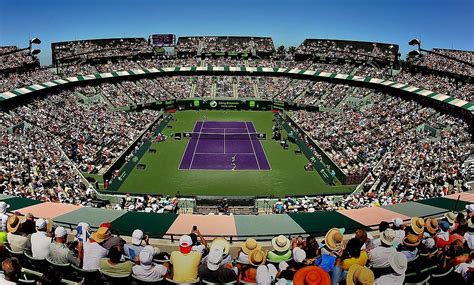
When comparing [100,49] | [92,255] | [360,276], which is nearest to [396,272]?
[360,276]

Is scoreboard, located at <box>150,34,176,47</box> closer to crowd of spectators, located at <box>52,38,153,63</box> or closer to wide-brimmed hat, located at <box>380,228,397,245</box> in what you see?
crowd of spectators, located at <box>52,38,153,63</box>

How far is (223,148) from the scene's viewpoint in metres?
42.2

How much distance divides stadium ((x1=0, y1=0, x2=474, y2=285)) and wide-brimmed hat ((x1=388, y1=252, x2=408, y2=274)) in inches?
1.0

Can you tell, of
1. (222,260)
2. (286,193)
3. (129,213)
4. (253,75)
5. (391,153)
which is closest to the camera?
(222,260)

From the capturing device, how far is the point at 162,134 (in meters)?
46.1

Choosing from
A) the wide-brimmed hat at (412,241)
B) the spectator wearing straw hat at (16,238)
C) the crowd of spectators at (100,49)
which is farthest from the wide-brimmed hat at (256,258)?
the crowd of spectators at (100,49)

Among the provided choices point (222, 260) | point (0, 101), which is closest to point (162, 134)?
point (0, 101)

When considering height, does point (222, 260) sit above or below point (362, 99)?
below

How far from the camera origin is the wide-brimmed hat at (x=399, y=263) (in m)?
6.63

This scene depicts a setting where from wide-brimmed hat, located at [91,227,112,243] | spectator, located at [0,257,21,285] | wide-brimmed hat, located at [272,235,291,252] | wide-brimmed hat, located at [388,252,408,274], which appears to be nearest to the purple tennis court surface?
wide-brimmed hat, located at [91,227,112,243]

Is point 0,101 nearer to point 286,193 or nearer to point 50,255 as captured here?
point 286,193

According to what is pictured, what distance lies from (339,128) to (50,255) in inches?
1509

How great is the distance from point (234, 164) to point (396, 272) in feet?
97.5

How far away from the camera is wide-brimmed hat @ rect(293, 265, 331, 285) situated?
5934 millimetres
